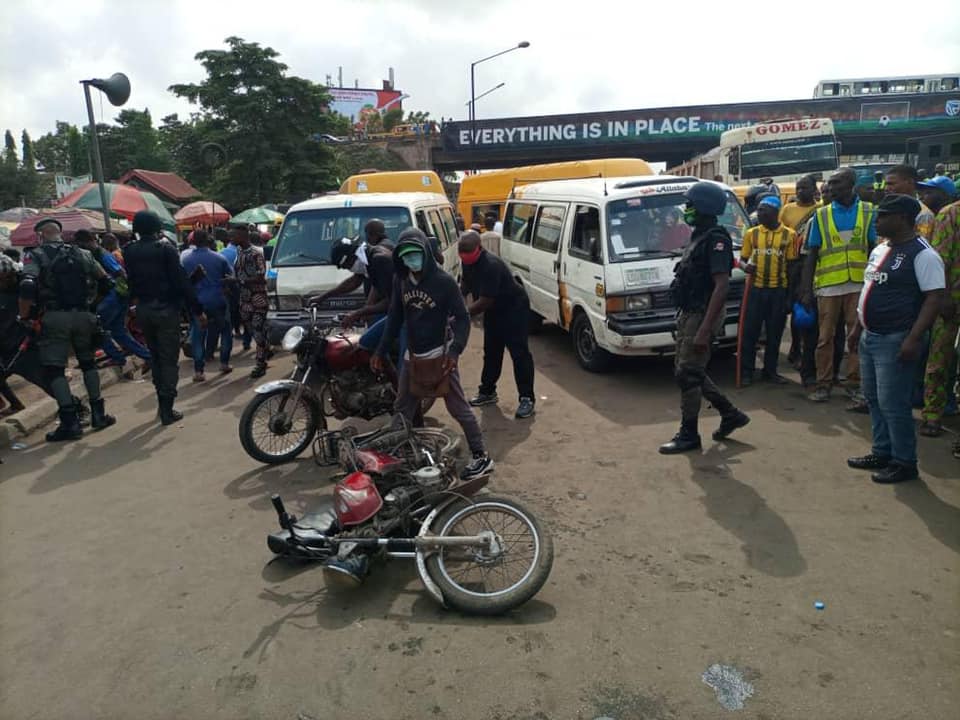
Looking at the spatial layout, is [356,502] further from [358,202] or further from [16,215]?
[16,215]

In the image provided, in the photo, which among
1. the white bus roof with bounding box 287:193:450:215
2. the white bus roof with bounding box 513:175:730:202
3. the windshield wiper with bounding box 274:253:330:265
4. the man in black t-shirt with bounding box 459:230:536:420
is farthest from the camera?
the white bus roof with bounding box 287:193:450:215

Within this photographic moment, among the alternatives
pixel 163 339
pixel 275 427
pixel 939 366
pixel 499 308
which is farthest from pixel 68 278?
pixel 939 366

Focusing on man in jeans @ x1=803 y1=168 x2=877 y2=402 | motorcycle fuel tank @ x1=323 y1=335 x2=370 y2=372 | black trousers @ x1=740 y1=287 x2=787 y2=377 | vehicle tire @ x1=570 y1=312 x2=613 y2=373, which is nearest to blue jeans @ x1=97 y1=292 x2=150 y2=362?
motorcycle fuel tank @ x1=323 y1=335 x2=370 y2=372

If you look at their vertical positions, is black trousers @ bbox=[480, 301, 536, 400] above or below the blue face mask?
below

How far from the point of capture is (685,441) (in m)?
5.12

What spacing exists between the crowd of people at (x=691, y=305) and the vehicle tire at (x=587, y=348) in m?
1.18

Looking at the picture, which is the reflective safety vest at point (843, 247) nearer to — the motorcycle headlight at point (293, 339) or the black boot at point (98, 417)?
the motorcycle headlight at point (293, 339)

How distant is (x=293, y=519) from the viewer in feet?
12.0

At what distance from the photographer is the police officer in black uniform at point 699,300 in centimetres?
468

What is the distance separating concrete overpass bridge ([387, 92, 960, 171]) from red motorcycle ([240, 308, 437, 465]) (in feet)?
105

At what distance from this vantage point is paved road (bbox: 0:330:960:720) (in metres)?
2.64

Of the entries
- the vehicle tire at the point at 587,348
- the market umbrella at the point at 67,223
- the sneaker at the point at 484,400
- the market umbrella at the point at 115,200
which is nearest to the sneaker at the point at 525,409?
the sneaker at the point at 484,400

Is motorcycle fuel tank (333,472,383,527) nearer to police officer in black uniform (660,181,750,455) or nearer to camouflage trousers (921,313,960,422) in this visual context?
police officer in black uniform (660,181,750,455)

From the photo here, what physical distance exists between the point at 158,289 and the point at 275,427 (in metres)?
2.18
